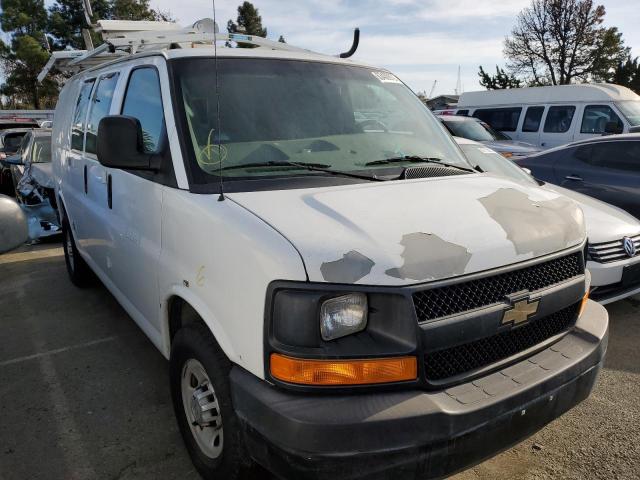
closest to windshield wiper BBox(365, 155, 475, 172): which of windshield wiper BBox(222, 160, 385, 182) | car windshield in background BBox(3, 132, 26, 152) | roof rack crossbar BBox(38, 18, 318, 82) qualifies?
windshield wiper BBox(222, 160, 385, 182)

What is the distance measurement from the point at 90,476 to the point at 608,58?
3704 cm

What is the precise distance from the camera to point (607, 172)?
6375mm

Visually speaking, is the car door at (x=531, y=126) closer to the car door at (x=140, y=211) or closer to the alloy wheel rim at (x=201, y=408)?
the car door at (x=140, y=211)

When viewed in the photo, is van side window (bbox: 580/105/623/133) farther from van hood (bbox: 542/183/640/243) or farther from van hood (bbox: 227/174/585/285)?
van hood (bbox: 227/174/585/285)

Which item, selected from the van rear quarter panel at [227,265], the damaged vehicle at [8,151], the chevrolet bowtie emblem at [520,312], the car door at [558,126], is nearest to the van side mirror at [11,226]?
the van rear quarter panel at [227,265]

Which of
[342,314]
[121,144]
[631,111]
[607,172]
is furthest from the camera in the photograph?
[631,111]

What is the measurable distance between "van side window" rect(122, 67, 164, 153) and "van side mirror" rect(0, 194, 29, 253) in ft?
3.57

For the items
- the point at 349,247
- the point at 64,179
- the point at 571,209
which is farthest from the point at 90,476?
the point at 64,179

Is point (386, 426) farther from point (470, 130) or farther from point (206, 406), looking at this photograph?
point (470, 130)

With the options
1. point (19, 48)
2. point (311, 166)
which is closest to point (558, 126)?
point (311, 166)

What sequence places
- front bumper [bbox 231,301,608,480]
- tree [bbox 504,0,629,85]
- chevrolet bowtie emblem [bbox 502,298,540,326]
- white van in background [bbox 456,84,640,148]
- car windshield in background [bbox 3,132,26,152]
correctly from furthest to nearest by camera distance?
tree [bbox 504,0,629,85], car windshield in background [bbox 3,132,26,152], white van in background [bbox 456,84,640,148], chevrolet bowtie emblem [bbox 502,298,540,326], front bumper [bbox 231,301,608,480]

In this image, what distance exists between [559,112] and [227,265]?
12.0 m

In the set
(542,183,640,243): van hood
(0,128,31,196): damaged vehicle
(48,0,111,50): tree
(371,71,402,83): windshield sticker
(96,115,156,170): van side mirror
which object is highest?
(48,0,111,50): tree

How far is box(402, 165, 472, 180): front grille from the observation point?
266 cm
